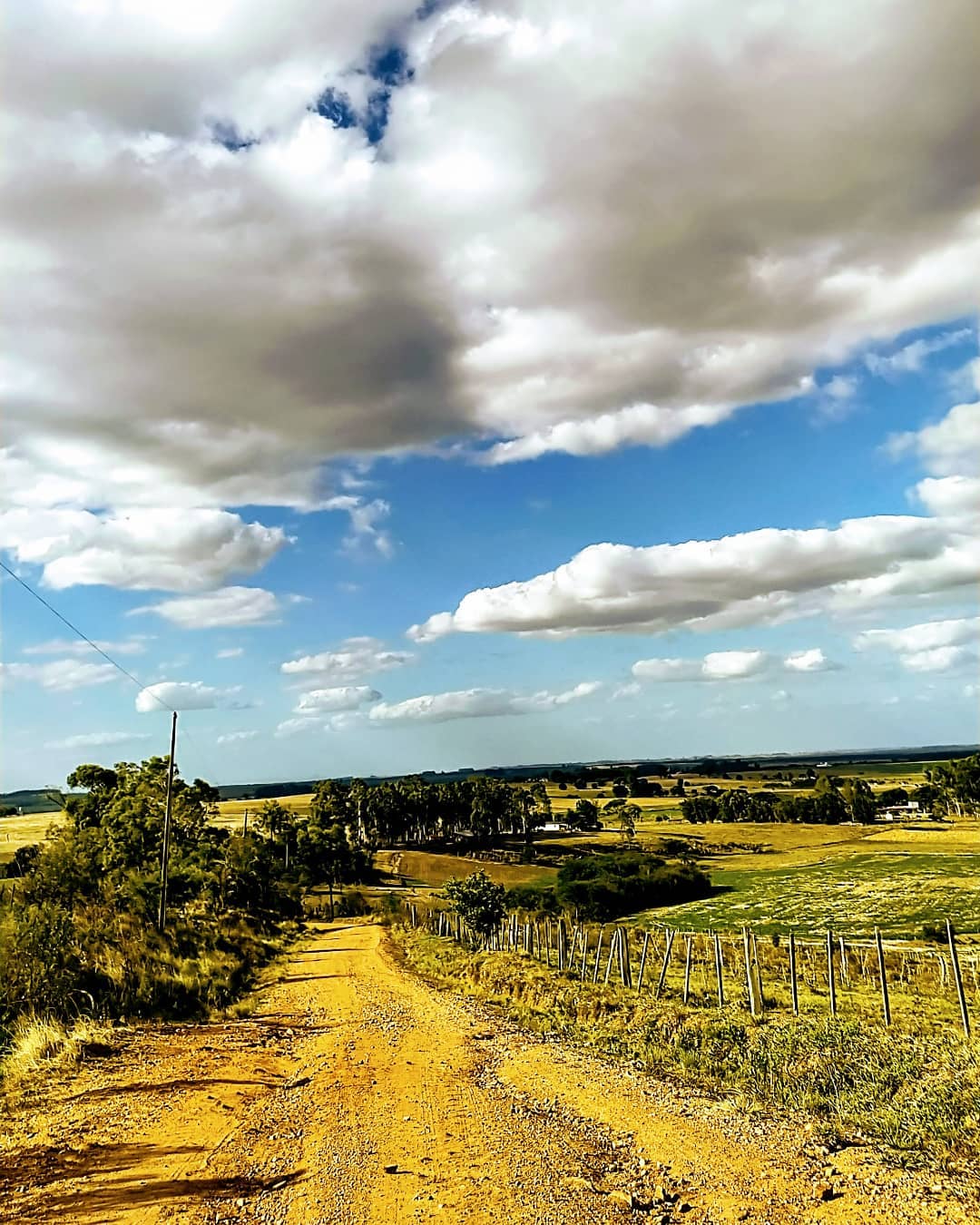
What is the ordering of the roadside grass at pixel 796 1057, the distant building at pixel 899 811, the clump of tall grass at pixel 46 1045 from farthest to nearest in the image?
1. the distant building at pixel 899 811
2. the clump of tall grass at pixel 46 1045
3. the roadside grass at pixel 796 1057

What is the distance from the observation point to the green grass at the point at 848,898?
51.6 m

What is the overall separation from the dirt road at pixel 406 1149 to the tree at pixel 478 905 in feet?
83.6

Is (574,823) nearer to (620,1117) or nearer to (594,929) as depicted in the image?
(594,929)

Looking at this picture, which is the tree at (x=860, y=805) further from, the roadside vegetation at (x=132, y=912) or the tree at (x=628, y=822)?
the roadside vegetation at (x=132, y=912)

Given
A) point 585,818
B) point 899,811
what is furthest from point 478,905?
point 899,811

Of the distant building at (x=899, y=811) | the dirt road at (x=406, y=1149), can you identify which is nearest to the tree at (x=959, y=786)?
the distant building at (x=899, y=811)

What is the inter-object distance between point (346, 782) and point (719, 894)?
77895 mm

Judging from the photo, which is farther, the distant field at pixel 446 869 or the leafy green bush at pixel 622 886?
the distant field at pixel 446 869

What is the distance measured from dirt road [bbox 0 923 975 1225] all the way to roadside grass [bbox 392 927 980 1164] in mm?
1057

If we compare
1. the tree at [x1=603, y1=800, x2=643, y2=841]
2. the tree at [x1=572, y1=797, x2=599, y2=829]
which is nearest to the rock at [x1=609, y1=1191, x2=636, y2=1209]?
the tree at [x1=603, y1=800, x2=643, y2=841]

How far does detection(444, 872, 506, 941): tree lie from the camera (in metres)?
41.3

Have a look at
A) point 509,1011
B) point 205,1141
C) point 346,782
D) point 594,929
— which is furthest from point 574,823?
point 205,1141

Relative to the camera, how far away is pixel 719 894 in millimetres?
78000

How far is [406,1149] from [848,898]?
6251cm
